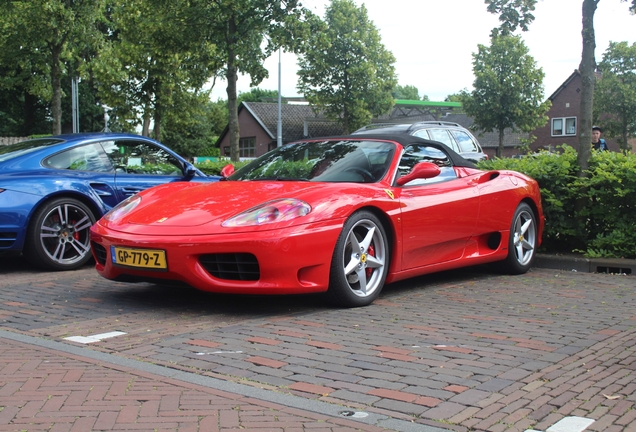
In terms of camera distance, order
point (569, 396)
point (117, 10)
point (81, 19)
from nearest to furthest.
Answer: point (569, 396)
point (81, 19)
point (117, 10)

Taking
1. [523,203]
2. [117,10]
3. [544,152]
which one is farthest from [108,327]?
[117,10]

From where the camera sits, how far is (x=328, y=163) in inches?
243

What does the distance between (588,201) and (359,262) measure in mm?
3890


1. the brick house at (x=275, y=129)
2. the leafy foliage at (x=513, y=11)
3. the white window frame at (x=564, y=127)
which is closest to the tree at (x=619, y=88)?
the white window frame at (x=564, y=127)

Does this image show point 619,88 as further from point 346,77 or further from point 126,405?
point 126,405

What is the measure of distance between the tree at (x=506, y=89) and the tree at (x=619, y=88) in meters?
3.42

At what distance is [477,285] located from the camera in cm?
684

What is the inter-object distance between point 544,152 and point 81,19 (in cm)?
1591

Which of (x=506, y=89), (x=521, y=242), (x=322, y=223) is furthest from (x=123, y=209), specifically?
(x=506, y=89)

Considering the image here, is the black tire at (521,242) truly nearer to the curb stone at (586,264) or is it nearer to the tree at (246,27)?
the curb stone at (586,264)

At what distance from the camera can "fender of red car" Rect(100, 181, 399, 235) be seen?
525cm

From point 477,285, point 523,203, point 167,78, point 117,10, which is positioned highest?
point 117,10

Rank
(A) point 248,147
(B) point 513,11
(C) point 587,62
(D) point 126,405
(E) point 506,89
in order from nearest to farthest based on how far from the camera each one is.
A: (D) point 126,405, (C) point 587,62, (B) point 513,11, (E) point 506,89, (A) point 248,147

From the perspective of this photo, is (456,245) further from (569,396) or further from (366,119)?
A: (366,119)
